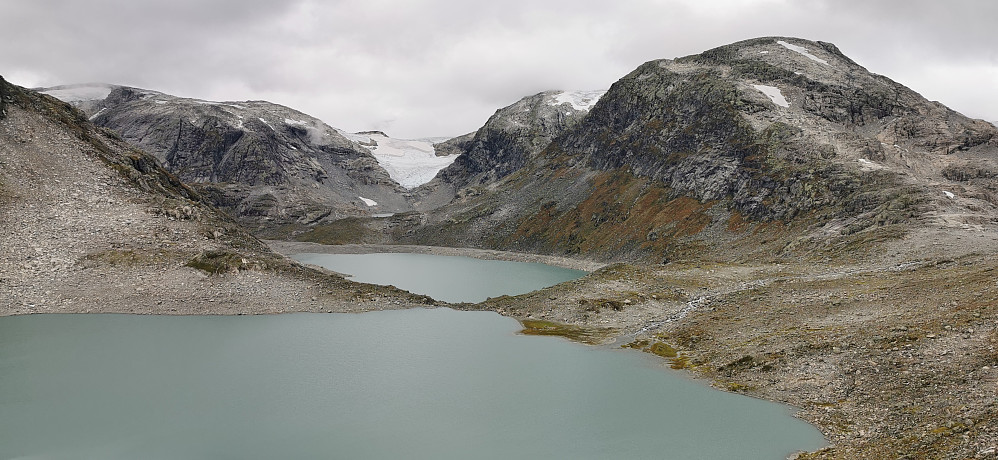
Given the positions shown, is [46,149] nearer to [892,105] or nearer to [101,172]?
[101,172]

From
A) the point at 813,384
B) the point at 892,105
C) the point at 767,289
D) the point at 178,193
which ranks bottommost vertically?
the point at 813,384

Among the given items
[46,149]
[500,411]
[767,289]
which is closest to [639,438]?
[500,411]

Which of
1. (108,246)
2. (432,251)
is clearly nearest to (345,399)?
(108,246)

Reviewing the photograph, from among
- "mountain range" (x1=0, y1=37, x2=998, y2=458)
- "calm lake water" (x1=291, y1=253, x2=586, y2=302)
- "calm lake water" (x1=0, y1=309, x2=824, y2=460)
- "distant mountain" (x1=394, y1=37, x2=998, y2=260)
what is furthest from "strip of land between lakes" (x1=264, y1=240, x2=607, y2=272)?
"calm lake water" (x1=0, y1=309, x2=824, y2=460)

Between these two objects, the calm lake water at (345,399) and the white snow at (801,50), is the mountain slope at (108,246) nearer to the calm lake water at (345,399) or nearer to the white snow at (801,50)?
the calm lake water at (345,399)

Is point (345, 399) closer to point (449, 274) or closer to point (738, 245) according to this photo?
point (738, 245)

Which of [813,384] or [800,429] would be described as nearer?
[800,429]
